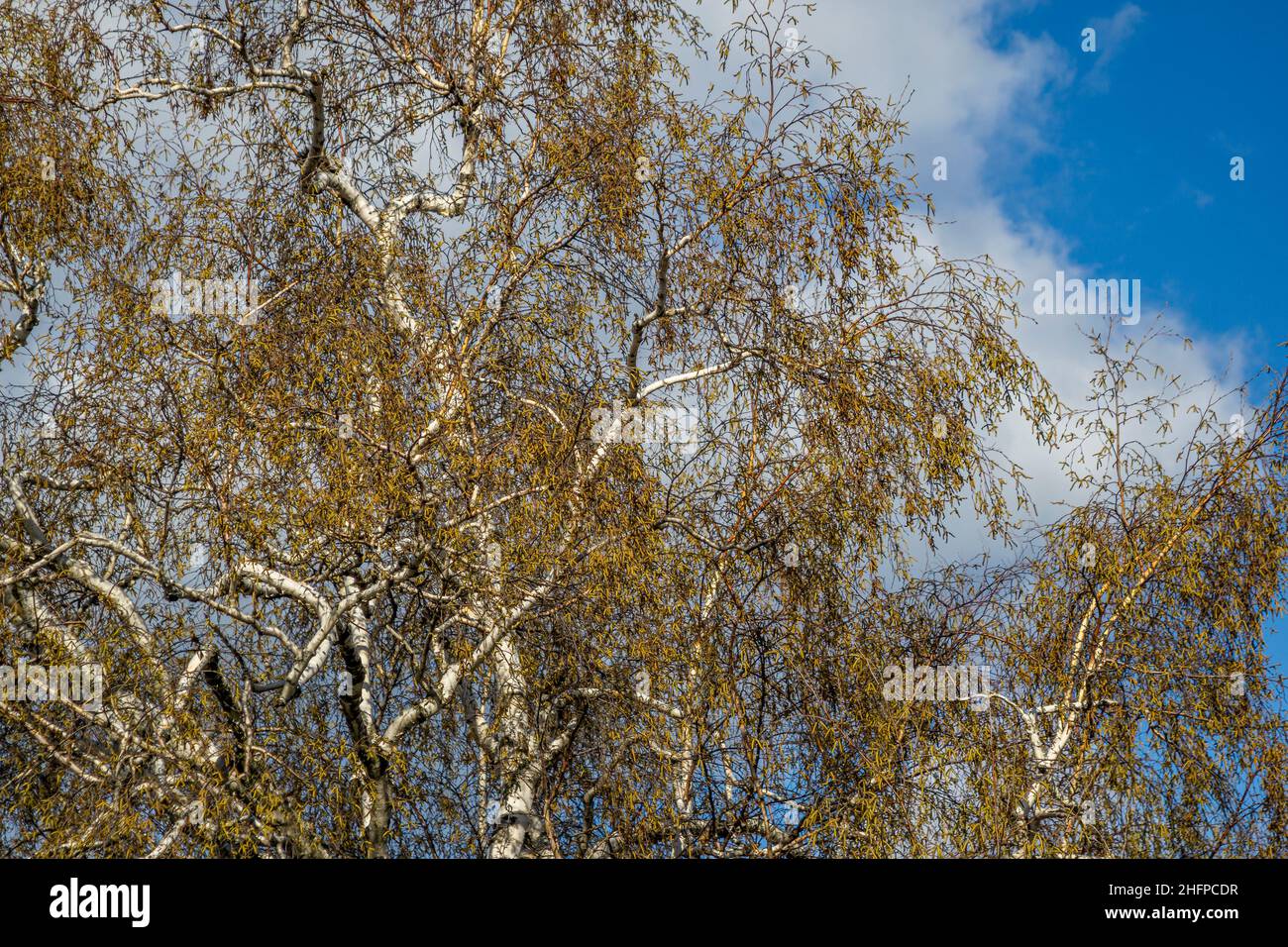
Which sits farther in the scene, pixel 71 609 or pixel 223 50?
pixel 223 50

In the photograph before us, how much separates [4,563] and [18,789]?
1518 millimetres

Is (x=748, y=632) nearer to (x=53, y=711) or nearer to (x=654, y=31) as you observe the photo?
(x=53, y=711)

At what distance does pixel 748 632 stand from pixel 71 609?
5.03 m

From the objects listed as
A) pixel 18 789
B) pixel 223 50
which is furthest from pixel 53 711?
pixel 223 50

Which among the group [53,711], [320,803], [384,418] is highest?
[384,418]

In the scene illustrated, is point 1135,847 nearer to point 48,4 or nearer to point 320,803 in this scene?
point 320,803

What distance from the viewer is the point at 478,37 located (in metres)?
12.0

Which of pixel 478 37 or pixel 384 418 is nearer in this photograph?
pixel 384 418

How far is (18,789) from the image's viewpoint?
9.12 m
